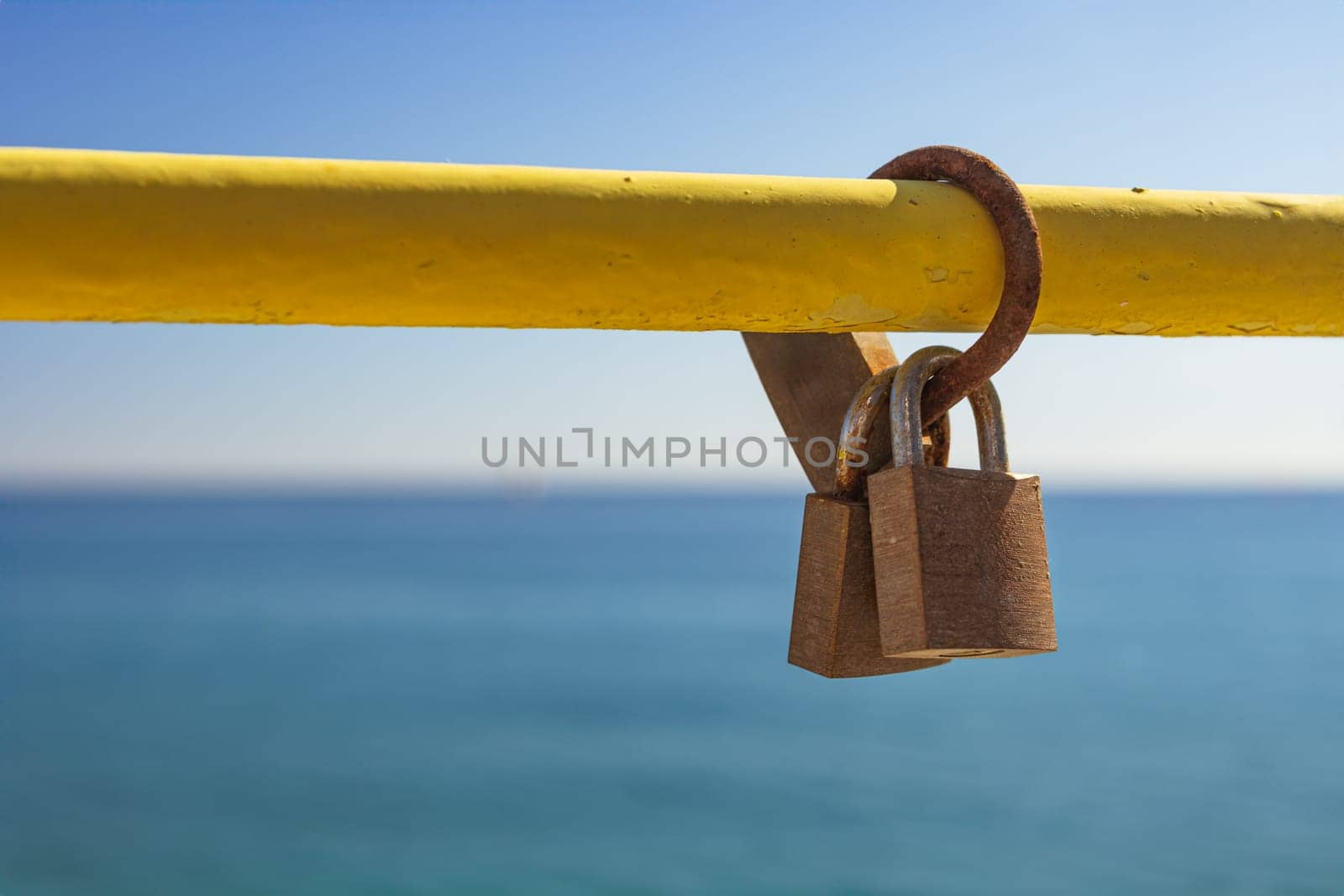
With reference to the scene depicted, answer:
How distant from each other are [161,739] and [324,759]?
716 centimetres

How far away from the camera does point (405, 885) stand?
33.2 m

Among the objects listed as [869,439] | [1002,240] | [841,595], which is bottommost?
[841,595]

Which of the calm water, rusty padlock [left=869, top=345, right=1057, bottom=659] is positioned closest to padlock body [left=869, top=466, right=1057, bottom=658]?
rusty padlock [left=869, top=345, right=1057, bottom=659]

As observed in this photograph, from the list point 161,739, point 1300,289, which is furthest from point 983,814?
point 1300,289

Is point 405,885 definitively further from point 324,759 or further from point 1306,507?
point 1306,507

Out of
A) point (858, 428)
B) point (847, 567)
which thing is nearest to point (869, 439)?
point (858, 428)

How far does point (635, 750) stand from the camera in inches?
1689

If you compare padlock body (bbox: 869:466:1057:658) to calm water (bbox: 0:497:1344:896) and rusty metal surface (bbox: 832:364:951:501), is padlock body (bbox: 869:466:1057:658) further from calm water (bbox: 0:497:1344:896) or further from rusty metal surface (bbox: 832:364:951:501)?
calm water (bbox: 0:497:1344:896)

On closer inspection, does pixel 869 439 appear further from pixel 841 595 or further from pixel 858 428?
pixel 841 595

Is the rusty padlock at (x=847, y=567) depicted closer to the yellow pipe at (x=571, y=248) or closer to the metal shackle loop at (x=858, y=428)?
the metal shackle loop at (x=858, y=428)

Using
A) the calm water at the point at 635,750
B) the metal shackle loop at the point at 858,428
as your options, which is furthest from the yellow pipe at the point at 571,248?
the calm water at the point at 635,750

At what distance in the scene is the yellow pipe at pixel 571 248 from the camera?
0.76 metres

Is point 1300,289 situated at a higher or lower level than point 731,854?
higher

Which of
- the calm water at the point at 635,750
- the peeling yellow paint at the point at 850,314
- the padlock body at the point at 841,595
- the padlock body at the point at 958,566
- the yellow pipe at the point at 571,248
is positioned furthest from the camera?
the calm water at the point at 635,750
